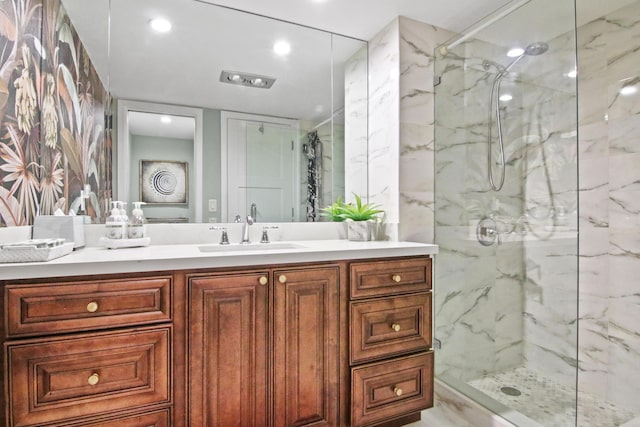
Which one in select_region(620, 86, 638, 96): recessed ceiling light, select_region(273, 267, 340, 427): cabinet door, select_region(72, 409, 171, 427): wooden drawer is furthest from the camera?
select_region(620, 86, 638, 96): recessed ceiling light

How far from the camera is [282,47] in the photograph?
208 cm

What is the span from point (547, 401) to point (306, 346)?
1281 millimetres

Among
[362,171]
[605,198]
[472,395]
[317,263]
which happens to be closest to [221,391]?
[317,263]

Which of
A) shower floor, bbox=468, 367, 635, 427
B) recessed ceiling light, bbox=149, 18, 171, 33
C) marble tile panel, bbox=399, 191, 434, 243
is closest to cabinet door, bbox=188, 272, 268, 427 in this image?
marble tile panel, bbox=399, 191, 434, 243

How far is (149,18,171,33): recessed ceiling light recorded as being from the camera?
1.79m

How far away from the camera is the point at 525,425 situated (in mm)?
1549

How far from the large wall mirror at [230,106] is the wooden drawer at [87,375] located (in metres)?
0.82

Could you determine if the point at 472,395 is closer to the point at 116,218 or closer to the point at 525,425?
the point at 525,425

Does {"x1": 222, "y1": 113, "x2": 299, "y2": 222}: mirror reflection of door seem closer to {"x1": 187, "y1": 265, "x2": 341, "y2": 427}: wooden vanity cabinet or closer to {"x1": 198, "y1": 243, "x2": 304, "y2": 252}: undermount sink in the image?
{"x1": 198, "y1": 243, "x2": 304, "y2": 252}: undermount sink

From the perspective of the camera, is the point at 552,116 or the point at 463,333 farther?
the point at 463,333

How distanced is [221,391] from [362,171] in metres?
1.56

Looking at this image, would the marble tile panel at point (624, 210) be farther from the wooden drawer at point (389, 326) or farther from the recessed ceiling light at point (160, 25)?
the recessed ceiling light at point (160, 25)

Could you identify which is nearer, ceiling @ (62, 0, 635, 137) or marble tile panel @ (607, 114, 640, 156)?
ceiling @ (62, 0, 635, 137)

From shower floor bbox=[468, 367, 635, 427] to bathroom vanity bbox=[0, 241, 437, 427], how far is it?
19.4 inches
